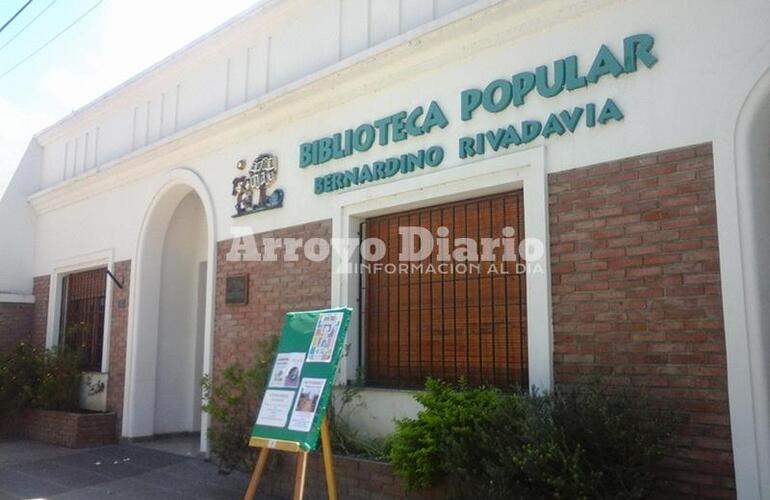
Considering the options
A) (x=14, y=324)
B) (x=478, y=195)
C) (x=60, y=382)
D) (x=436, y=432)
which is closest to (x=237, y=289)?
(x=478, y=195)

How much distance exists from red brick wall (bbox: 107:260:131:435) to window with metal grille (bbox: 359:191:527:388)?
17.6 ft

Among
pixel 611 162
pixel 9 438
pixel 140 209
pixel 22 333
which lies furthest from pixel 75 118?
pixel 611 162

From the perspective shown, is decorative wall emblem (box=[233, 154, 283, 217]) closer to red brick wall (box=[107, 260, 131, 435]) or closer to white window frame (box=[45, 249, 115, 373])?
red brick wall (box=[107, 260, 131, 435])

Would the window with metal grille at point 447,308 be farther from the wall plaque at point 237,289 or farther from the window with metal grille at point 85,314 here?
the window with metal grille at point 85,314

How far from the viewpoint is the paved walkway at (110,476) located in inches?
312

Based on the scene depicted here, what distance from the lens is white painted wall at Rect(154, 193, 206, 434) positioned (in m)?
11.5

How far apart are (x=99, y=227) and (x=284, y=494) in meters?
7.18

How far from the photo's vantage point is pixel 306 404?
6.08 meters

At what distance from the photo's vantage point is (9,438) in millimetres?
12164

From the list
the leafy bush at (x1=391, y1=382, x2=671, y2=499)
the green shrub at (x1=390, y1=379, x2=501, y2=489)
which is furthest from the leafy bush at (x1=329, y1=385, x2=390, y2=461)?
the leafy bush at (x1=391, y1=382, x2=671, y2=499)

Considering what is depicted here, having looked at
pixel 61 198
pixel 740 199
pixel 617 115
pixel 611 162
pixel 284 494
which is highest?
pixel 61 198

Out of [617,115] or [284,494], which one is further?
[284,494]

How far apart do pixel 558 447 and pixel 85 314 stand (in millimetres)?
10881

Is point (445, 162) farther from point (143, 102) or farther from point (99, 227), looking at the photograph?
point (99, 227)
